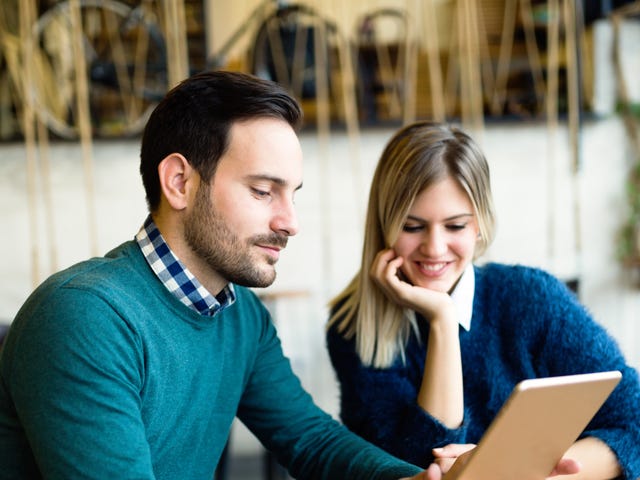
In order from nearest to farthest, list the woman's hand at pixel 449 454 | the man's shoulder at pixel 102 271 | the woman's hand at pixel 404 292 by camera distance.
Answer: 1. the man's shoulder at pixel 102 271
2. the woman's hand at pixel 449 454
3. the woman's hand at pixel 404 292

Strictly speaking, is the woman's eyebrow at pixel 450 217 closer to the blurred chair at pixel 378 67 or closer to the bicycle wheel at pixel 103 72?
the bicycle wheel at pixel 103 72

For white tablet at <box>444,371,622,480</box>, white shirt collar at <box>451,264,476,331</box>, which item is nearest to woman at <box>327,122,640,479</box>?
white shirt collar at <box>451,264,476,331</box>

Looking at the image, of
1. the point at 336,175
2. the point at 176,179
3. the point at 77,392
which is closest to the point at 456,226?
the point at 176,179

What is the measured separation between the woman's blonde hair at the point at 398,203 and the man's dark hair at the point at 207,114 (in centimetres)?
33

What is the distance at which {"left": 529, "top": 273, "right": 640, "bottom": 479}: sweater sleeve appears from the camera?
130 cm

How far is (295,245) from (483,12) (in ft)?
9.36

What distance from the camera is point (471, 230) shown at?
1491 millimetres

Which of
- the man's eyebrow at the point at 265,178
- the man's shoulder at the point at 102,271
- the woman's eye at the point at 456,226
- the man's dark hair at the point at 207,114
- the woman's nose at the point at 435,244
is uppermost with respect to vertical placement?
the man's dark hair at the point at 207,114

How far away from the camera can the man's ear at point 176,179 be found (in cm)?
120

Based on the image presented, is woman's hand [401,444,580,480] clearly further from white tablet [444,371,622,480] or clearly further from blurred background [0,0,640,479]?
blurred background [0,0,640,479]

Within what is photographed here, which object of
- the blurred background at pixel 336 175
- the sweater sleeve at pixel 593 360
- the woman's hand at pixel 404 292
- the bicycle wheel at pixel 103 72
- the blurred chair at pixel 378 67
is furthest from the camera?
the blurred chair at pixel 378 67

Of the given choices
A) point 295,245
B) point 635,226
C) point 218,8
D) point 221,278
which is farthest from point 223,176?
point 218,8

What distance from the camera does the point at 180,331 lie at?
46.6 inches

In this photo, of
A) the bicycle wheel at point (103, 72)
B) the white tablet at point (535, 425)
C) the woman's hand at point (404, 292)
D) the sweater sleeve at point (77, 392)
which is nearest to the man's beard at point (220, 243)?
the sweater sleeve at point (77, 392)
